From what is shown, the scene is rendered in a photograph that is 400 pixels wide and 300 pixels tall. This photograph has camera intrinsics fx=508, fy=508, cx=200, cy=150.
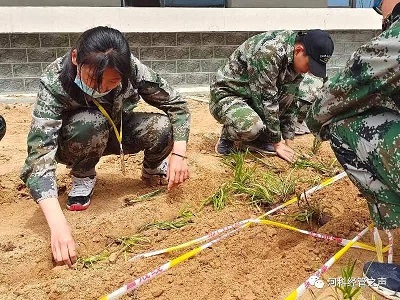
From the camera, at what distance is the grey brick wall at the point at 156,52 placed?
17.2 feet

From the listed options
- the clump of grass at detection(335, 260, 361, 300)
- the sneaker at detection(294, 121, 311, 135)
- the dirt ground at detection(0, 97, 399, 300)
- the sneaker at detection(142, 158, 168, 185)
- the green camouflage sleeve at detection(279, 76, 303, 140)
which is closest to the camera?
the clump of grass at detection(335, 260, 361, 300)

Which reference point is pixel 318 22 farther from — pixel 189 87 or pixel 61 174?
pixel 61 174

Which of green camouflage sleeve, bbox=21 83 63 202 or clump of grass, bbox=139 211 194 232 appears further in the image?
clump of grass, bbox=139 211 194 232

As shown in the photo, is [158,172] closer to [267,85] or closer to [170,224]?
[170,224]

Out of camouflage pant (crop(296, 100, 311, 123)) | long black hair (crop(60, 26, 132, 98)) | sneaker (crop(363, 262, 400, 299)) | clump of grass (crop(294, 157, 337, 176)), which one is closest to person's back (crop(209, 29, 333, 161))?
clump of grass (crop(294, 157, 337, 176))

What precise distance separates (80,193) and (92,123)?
1.39 feet

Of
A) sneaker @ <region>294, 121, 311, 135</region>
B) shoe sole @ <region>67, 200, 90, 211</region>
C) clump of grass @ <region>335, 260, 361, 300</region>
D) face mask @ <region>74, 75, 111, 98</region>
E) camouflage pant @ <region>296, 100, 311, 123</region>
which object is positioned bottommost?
sneaker @ <region>294, 121, 311, 135</region>

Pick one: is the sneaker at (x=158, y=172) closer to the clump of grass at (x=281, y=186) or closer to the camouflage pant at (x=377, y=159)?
the clump of grass at (x=281, y=186)

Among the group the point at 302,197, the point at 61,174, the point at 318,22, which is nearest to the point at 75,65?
the point at 61,174

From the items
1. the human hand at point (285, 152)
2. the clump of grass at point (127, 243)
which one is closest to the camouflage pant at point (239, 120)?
the human hand at point (285, 152)

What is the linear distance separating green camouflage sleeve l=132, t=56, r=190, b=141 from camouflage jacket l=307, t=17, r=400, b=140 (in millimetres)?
888

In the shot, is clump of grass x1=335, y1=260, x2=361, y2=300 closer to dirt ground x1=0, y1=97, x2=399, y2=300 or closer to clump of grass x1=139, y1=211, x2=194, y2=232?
dirt ground x1=0, y1=97, x2=399, y2=300

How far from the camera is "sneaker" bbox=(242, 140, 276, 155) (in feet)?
11.8

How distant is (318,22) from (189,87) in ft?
5.80
